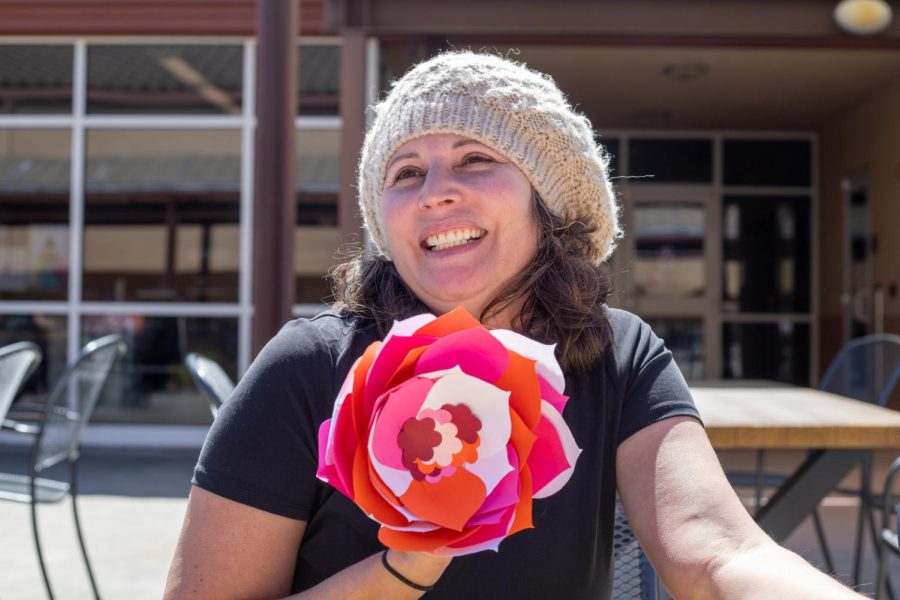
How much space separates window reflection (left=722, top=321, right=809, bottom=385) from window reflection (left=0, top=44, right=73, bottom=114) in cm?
722

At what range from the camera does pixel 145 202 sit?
6984 millimetres

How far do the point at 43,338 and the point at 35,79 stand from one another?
203 cm

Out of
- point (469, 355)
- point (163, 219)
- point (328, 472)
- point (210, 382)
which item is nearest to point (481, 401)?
point (469, 355)

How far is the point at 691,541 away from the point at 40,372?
22.5ft

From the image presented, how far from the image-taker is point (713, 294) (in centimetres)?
1002

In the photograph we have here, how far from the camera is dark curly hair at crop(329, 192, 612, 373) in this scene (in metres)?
1.30

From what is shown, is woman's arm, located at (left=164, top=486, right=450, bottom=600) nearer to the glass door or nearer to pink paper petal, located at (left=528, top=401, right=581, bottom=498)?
pink paper petal, located at (left=528, top=401, right=581, bottom=498)

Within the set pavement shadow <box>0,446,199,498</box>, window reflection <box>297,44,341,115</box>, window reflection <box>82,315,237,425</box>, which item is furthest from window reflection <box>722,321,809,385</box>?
pavement shadow <box>0,446,199,498</box>

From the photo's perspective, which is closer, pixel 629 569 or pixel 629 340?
pixel 629 340

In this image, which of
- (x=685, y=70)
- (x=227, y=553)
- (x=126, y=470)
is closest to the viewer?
(x=227, y=553)

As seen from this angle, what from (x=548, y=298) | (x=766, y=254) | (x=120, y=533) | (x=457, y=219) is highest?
(x=766, y=254)

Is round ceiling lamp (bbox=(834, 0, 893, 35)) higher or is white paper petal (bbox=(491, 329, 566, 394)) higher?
round ceiling lamp (bbox=(834, 0, 893, 35))

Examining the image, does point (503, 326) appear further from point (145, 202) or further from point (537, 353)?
point (145, 202)

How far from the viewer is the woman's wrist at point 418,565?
84cm
